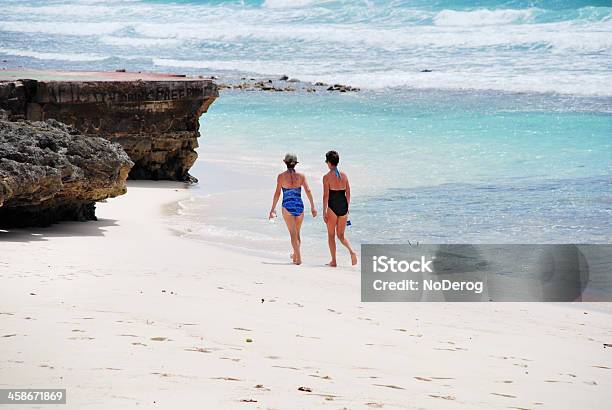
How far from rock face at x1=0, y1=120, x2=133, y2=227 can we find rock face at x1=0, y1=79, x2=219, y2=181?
7.89 ft

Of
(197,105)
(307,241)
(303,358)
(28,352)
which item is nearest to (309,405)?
(303,358)

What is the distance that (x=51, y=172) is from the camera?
8312 mm

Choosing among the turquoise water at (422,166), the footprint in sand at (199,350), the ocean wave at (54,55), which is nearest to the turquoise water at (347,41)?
the ocean wave at (54,55)

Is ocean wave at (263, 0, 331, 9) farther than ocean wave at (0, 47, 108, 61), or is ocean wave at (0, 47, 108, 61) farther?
ocean wave at (263, 0, 331, 9)

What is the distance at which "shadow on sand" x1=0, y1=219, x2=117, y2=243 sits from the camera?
8.35 m

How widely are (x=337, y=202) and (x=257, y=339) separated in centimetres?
375

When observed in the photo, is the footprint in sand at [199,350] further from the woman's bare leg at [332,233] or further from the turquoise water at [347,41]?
the turquoise water at [347,41]

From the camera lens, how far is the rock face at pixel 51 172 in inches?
319

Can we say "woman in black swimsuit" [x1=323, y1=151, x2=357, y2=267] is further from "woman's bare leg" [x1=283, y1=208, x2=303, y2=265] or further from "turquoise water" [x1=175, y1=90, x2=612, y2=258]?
"turquoise water" [x1=175, y1=90, x2=612, y2=258]

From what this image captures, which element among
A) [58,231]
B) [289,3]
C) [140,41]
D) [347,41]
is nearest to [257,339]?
[58,231]

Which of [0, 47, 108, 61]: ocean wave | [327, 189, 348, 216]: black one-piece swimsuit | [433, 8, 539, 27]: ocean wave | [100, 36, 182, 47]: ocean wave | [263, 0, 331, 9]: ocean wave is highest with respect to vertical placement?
[263, 0, 331, 9]: ocean wave

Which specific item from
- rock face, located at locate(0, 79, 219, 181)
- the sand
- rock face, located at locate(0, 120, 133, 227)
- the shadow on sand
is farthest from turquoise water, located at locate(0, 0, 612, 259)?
the sand

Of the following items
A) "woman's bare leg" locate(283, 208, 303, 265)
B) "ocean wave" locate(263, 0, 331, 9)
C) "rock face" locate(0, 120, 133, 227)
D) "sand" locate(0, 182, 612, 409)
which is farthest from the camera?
"ocean wave" locate(263, 0, 331, 9)

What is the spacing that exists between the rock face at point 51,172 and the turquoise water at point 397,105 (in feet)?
3.94
